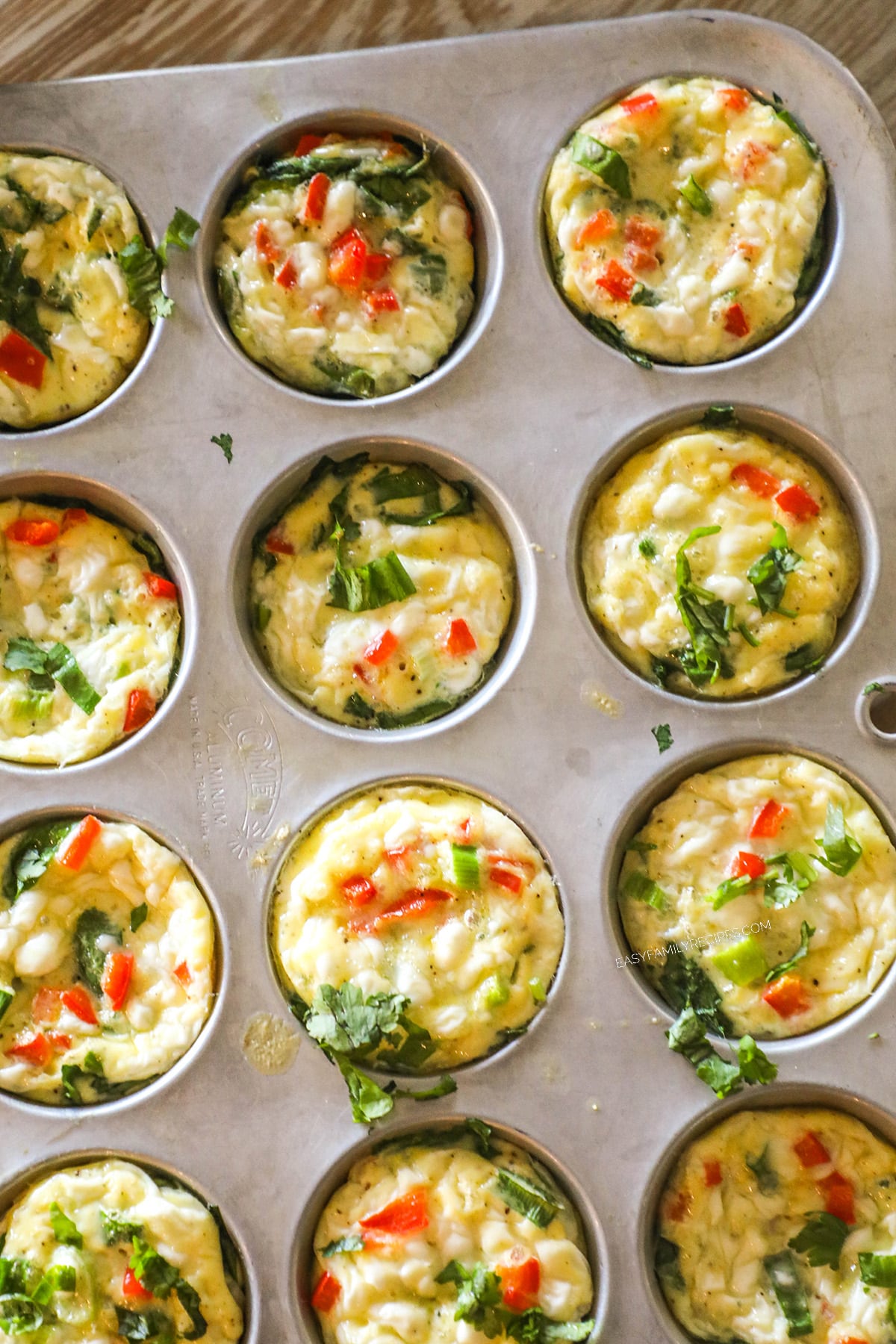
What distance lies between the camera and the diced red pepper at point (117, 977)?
8.97ft

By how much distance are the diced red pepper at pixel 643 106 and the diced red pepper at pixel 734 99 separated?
0.16 metres

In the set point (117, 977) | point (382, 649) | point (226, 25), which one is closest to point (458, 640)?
point (382, 649)

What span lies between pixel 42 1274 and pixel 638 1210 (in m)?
1.27

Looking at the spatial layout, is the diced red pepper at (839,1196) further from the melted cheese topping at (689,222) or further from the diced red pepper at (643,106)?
the diced red pepper at (643,106)

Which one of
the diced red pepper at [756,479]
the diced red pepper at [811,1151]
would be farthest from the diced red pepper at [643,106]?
the diced red pepper at [811,1151]

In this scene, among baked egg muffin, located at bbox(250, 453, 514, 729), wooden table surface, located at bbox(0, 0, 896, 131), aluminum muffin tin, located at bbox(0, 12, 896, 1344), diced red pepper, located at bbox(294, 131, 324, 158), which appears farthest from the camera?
wooden table surface, located at bbox(0, 0, 896, 131)

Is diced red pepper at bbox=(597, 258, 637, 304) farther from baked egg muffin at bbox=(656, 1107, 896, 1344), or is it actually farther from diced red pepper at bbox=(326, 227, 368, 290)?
baked egg muffin at bbox=(656, 1107, 896, 1344)

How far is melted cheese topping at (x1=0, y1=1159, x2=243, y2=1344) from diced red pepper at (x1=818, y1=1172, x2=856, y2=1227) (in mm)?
1302

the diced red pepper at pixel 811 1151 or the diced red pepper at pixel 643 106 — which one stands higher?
the diced red pepper at pixel 643 106

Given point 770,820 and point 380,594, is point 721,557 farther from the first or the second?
point 380,594

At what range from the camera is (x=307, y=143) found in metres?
3.01

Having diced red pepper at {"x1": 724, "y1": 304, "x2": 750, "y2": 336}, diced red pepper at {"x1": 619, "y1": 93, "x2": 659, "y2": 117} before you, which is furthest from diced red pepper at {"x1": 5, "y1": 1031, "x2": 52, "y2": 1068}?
diced red pepper at {"x1": 619, "y1": 93, "x2": 659, "y2": 117}

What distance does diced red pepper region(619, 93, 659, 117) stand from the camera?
9.72 feet

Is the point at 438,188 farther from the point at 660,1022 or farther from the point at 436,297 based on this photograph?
the point at 660,1022
